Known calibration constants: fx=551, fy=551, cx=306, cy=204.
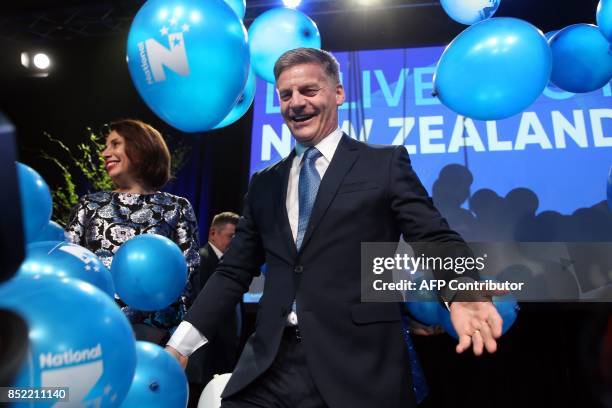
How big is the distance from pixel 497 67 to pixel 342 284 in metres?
1.41

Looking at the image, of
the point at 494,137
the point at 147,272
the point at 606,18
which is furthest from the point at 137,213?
the point at 494,137

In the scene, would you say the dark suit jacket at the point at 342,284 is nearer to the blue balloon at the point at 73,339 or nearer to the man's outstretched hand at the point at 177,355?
the man's outstretched hand at the point at 177,355

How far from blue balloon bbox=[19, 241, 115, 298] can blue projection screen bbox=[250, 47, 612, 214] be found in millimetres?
2686

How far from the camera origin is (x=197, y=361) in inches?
132

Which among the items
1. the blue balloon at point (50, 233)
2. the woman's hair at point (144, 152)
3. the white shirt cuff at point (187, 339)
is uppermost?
the woman's hair at point (144, 152)

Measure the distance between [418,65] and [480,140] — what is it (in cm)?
85

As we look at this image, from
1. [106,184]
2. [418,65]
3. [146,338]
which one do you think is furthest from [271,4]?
[146,338]

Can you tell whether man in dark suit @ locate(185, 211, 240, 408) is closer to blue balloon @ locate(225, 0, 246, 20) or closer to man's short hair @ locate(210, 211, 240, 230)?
man's short hair @ locate(210, 211, 240, 230)

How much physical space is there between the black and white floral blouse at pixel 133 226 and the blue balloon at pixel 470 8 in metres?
1.89

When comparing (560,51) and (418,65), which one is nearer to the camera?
(560,51)

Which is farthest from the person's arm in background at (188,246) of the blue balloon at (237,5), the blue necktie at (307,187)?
the blue balloon at (237,5)

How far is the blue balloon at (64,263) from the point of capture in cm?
148

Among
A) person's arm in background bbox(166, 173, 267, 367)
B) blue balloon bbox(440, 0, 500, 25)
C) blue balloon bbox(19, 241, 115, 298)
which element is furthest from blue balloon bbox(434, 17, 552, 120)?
blue balloon bbox(19, 241, 115, 298)

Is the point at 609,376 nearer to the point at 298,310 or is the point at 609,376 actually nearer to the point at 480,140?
the point at 298,310
